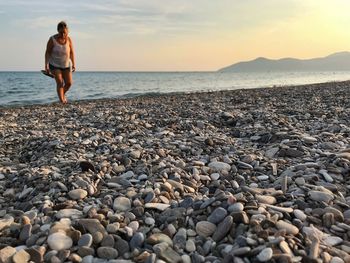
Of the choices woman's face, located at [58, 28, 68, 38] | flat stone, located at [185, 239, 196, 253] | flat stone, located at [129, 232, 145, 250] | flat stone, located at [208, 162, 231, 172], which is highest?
woman's face, located at [58, 28, 68, 38]

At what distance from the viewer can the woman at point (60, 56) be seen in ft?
34.8

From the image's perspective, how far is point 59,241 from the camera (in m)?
2.60

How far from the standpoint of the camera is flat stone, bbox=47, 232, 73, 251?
2.56 m

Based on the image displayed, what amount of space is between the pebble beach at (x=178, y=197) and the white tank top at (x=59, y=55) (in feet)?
15.1

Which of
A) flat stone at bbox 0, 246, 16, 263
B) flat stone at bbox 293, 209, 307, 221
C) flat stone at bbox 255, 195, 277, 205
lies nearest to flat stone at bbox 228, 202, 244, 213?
flat stone at bbox 255, 195, 277, 205

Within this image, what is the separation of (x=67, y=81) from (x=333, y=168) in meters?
8.98

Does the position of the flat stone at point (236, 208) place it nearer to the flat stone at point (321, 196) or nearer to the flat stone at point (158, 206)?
the flat stone at point (158, 206)

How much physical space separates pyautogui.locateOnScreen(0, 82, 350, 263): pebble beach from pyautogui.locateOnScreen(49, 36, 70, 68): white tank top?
4601 millimetres

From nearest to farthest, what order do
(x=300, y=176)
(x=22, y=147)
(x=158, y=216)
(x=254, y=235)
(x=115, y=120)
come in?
(x=254, y=235) → (x=158, y=216) → (x=300, y=176) → (x=22, y=147) → (x=115, y=120)

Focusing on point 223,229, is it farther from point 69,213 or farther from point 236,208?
point 69,213

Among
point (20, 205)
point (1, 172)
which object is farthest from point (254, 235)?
point (1, 172)

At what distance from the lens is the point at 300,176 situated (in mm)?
3934

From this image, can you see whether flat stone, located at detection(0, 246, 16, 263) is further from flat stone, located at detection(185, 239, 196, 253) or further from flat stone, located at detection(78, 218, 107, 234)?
flat stone, located at detection(185, 239, 196, 253)

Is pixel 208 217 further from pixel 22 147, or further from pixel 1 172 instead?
pixel 22 147
